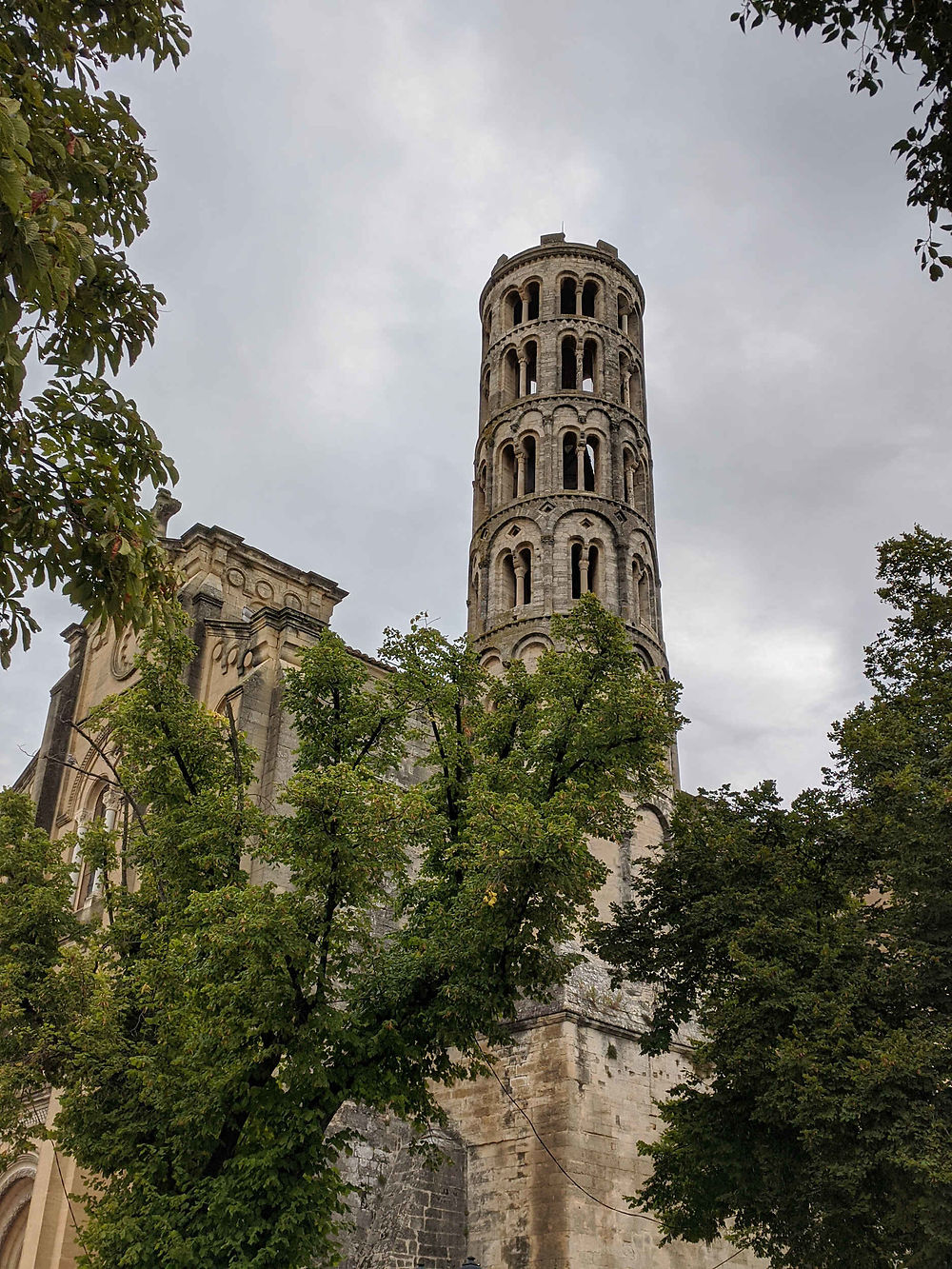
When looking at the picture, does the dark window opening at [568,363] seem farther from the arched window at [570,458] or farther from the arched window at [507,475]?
the arched window at [507,475]

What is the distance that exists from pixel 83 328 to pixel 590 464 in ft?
97.7

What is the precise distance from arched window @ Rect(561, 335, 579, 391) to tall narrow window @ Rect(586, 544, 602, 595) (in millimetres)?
6506

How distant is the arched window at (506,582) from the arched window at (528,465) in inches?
92.3

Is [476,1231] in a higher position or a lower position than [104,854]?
lower

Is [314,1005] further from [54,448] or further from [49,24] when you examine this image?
[49,24]

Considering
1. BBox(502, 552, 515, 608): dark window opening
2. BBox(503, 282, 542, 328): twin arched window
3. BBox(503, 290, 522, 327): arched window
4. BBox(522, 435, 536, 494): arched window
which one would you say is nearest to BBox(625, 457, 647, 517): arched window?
BBox(522, 435, 536, 494): arched window

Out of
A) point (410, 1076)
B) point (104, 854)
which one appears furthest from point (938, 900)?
point (104, 854)

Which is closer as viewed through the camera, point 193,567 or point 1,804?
point 1,804

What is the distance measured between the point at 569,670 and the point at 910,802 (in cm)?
421

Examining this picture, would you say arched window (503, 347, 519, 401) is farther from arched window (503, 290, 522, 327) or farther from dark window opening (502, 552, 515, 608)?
dark window opening (502, 552, 515, 608)

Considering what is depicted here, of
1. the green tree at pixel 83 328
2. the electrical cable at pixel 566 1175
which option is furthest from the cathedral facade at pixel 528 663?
the green tree at pixel 83 328

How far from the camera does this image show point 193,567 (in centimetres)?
2709

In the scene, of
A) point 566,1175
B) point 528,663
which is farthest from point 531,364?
point 566,1175

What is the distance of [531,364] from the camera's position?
37812mm
